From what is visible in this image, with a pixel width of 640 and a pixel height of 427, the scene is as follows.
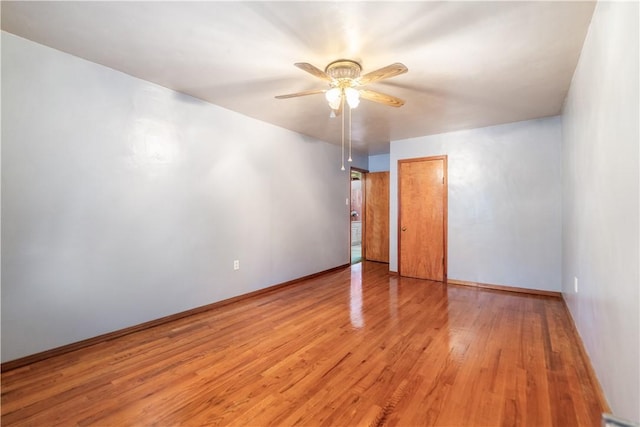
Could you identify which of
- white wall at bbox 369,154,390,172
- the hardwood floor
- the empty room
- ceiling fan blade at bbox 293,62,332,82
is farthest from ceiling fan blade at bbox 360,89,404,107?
white wall at bbox 369,154,390,172

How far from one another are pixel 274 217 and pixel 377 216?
9.77 feet

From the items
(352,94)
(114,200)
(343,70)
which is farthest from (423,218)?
(114,200)

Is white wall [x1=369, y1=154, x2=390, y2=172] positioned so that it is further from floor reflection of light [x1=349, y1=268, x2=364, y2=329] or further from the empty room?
floor reflection of light [x1=349, y1=268, x2=364, y2=329]

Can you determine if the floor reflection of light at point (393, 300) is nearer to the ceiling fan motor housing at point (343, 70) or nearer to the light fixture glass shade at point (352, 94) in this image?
the light fixture glass shade at point (352, 94)

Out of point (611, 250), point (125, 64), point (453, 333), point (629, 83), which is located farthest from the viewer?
point (453, 333)

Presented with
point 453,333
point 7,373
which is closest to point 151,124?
point 7,373

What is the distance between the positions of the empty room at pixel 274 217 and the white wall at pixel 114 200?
2 centimetres

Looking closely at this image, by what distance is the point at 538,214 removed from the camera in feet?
12.7

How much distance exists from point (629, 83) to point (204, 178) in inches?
134

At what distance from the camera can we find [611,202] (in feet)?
4.99

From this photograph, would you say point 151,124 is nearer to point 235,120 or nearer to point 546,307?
point 235,120

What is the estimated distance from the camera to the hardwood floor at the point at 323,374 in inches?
64.3

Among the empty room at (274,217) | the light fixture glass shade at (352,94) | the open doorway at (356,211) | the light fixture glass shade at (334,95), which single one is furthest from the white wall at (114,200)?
the open doorway at (356,211)

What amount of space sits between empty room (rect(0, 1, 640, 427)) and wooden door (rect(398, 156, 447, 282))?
2.35ft
